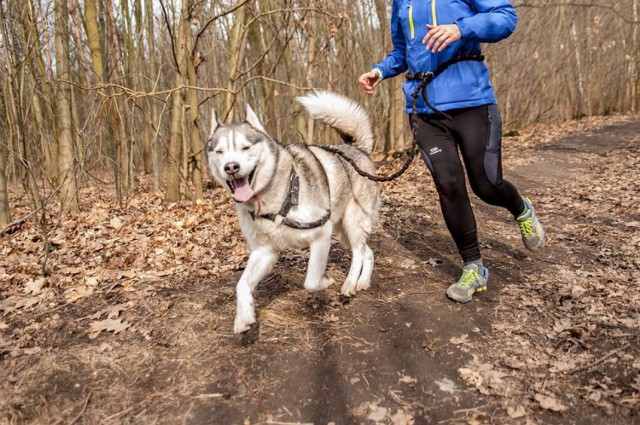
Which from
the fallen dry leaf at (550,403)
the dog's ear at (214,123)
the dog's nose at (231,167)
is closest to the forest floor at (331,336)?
the fallen dry leaf at (550,403)

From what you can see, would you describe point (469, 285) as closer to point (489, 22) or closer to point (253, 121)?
point (489, 22)

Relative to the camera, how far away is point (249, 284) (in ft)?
9.85

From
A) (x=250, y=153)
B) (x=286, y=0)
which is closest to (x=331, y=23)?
(x=286, y=0)

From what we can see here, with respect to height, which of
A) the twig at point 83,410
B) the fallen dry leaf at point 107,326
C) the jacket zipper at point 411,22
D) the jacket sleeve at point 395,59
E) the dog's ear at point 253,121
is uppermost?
the jacket zipper at point 411,22

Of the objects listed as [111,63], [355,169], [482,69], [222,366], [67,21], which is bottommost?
[222,366]

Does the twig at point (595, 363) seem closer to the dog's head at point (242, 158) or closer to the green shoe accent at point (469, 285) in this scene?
the green shoe accent at point (469, 285)

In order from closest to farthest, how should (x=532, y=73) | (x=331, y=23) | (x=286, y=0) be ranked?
(x=286, y=0), (x=331, y=23), (x=532, y=73)

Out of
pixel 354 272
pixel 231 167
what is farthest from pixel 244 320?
pixel 354 272

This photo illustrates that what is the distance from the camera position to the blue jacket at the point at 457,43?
2.88m

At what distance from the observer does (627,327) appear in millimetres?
2729

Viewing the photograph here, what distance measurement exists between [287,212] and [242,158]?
1.55 feet

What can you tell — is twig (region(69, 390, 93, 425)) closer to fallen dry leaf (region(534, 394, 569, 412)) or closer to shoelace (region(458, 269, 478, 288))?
fallen dry leaf (region(534, 394, 569, 412))

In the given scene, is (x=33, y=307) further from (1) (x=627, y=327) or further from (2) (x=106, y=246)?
(1) (x=627, y=327)

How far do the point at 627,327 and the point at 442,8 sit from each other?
230 centimetres
